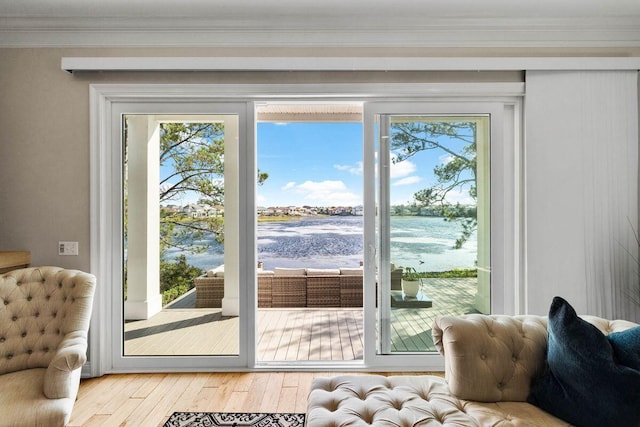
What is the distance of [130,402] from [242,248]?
49.7 inches

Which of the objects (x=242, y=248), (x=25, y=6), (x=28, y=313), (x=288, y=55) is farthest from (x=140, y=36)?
(x=28, y=313)

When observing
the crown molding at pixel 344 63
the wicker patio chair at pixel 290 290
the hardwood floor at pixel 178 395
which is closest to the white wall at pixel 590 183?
the crown molding at pixel 344 63

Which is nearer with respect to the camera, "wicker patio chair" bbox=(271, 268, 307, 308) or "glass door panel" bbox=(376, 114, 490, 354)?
"glass door panel" bbox=(376, 114, 490, 354)

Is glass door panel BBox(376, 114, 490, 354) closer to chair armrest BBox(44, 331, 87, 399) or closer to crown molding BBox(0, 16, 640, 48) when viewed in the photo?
crown molding BBox(0, 16, 640, 48)

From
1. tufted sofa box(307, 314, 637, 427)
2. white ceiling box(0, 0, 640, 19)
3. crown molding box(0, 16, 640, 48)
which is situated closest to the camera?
tufted sofa box(307, 314, 637, 427)

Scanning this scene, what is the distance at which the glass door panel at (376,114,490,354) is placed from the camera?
3006 mm

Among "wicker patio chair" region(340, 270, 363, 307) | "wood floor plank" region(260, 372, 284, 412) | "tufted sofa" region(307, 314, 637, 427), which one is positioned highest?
"tufted sofa" region(307, 314, 637, 427)

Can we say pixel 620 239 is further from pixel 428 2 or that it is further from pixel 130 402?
pixel 130 402

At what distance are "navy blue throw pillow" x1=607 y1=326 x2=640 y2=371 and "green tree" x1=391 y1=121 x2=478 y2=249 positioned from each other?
152cm

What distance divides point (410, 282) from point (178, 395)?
1869mm

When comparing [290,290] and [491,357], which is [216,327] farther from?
[290,290]

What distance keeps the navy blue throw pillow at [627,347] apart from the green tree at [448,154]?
59.8 inches

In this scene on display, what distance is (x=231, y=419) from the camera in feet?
7.49

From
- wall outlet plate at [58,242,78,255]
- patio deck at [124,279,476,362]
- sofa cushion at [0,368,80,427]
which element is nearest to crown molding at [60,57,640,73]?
wall outlet plate at [58,242,78,255]
